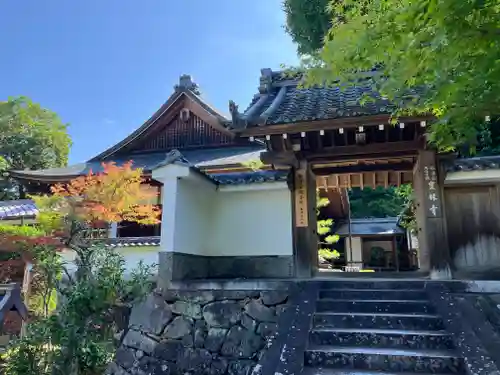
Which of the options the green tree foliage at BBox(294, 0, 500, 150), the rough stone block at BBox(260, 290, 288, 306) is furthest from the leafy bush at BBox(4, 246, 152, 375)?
the green tree foliage at BBox(294, 0, 500, 150)

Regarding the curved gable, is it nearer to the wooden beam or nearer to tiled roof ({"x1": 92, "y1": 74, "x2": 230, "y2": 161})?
tiled roof ({"x1": 92, "y1": 74, "x2": 230, "y2": 161})

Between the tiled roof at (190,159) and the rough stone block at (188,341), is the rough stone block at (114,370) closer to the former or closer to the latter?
the rough stone block at (188,341)

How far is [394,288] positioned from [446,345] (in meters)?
1.38

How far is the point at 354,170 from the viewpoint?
762cm

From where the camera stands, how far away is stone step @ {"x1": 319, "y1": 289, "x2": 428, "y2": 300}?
16.5ft

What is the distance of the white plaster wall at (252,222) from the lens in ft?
22.7

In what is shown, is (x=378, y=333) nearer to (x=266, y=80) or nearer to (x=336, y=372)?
(x=336, y=372)

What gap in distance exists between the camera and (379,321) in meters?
4.45

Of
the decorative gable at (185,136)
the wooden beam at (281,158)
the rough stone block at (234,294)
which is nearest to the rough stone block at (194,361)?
the rough stone block at (234,294)

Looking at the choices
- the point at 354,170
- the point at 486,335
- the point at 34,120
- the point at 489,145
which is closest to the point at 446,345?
the point at 486,335

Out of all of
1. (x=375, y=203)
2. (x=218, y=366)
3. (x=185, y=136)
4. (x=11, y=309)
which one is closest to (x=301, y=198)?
(x=218, y=366)

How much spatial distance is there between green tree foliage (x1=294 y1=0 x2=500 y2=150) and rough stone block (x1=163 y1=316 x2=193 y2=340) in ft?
12.9

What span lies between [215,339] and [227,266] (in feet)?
6.23

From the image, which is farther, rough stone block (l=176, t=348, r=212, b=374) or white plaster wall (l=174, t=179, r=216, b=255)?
white plaster wall (l=174, t=179, r=216, b=255)
